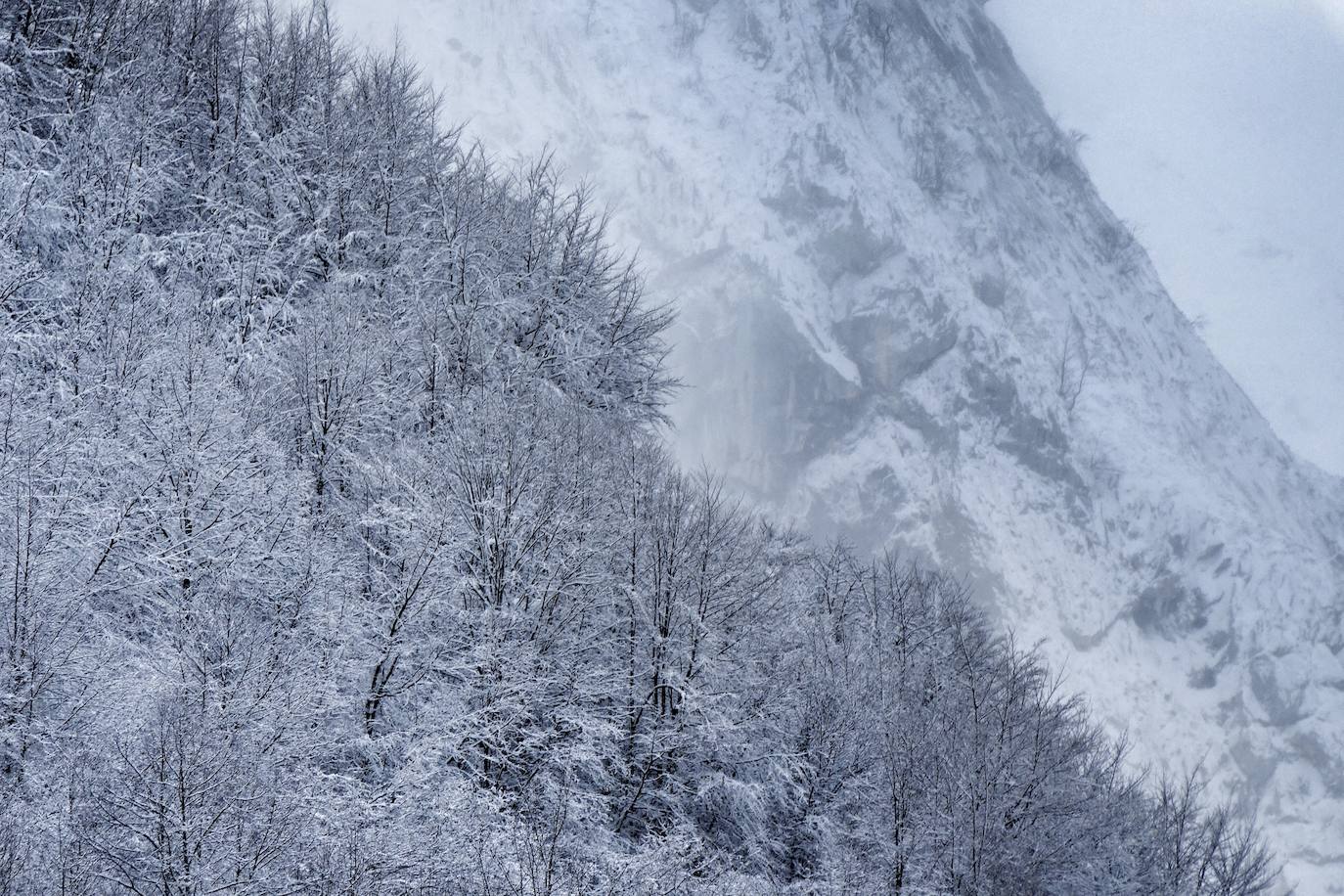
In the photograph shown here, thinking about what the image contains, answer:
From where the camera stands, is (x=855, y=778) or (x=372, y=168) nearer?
(x=855, y=778)

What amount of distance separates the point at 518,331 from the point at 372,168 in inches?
283

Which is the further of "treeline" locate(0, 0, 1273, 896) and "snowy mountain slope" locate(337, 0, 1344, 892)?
"snowy mountain slope" locate(337, 0, 1344, 892)

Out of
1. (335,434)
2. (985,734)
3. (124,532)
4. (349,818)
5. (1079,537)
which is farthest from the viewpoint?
(1079,537)

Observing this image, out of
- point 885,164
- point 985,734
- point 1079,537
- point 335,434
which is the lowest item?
point 985,734

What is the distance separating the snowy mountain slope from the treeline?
6752 centimetres

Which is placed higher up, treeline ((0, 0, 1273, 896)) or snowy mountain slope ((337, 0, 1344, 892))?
snowy mountain slope ((337, 0, 1344, 892))

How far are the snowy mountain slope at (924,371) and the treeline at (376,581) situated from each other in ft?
222

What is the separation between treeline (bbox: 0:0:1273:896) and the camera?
9.87 meters

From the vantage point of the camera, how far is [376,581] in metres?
15.4

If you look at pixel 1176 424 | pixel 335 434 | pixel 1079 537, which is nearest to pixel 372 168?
pixel 335 434

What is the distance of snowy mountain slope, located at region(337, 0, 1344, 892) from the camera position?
9606 centimetres

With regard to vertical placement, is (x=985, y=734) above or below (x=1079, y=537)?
below

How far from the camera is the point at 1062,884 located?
22875mm

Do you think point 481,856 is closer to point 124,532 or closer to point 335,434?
point 124,532
